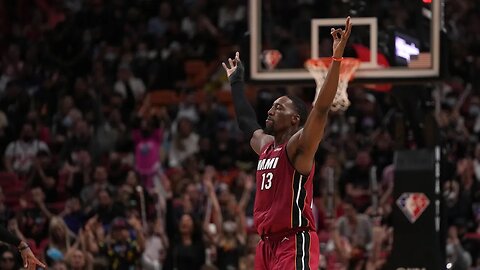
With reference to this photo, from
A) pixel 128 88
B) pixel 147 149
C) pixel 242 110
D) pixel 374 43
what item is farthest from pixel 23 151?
pixel 242 110

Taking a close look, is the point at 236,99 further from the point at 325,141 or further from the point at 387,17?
the point at 325,141

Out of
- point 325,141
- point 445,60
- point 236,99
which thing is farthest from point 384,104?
point 236,99

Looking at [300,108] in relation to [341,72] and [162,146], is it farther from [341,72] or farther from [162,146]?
[162,146]

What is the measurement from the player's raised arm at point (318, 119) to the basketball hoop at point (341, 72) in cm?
336

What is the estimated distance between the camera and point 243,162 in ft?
61.7

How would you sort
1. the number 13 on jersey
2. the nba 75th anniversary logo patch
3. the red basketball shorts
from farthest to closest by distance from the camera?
the nba 75th anniversary logo patch → the number 13 on jersey → the red basketball shorts

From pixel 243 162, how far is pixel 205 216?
2.25 meters

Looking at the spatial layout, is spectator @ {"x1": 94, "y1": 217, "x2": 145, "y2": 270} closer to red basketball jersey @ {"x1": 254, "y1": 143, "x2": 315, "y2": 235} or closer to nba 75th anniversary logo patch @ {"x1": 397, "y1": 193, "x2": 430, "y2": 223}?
nba 75th anniversary logo patch @ {"x1": 397, "y1": 193, "x2": 430, "y2": 223}

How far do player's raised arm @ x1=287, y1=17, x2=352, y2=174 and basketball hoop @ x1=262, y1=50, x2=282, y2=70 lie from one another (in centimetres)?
467

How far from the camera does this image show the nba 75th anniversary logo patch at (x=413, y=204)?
13180 millimetres

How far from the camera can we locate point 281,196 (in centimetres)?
888

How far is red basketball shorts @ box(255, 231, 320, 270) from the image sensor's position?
8.77 metres

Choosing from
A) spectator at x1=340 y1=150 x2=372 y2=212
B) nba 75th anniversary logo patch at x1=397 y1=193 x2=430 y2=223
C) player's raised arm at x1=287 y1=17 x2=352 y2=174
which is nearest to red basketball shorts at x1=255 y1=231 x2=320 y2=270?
player's raised arm at x1=287 y1=17 x2=352 y2=174

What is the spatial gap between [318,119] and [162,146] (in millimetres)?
10970
